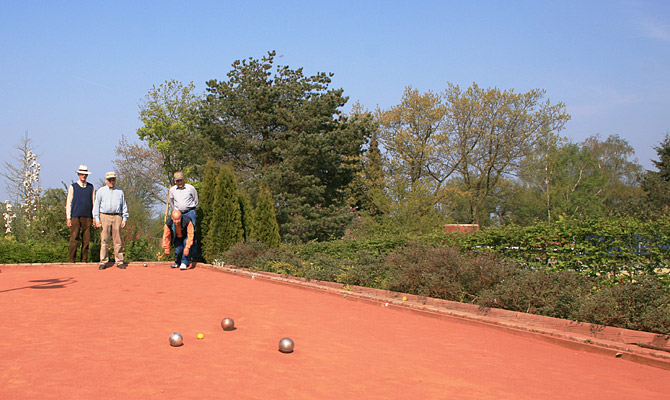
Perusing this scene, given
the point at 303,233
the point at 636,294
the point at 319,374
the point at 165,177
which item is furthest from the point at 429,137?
the point at 319,374

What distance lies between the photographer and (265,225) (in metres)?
15.6

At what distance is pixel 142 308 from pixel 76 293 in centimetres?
175

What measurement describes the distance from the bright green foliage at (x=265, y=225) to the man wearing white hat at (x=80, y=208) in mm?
4701

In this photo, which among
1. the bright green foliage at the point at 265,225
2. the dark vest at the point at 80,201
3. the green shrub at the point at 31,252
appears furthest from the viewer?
the bright green foliage at the point at 265,225

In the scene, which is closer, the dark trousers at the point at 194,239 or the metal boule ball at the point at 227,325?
the metal boule ball at the point at 227,325

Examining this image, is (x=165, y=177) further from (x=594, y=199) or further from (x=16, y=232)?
(x=594, y=199)

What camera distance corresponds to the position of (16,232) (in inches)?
604

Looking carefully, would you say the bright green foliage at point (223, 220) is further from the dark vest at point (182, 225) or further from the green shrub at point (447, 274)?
the green shrub at point (447, 274)

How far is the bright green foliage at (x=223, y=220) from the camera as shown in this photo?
47.8 feet

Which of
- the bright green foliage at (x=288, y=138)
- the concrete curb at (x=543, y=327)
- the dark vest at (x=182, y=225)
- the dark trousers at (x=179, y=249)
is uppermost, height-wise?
the bright green foliage at (x=288, y=138)

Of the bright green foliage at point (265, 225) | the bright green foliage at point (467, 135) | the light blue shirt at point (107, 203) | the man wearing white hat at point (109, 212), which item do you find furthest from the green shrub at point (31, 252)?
the bright green foliage at point (467, 135)

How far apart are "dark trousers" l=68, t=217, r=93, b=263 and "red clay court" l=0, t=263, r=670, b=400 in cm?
413

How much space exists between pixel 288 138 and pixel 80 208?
17443mm

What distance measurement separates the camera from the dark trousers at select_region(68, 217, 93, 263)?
12.2 meters
